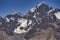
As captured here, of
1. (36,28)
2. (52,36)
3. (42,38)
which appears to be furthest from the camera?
(36,28)

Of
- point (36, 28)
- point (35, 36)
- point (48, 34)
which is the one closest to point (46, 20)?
point (36, 28)

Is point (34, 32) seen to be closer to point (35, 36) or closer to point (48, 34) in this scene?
point (35, 36)

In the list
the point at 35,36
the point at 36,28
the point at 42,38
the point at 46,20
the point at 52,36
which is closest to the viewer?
the point at 52,36

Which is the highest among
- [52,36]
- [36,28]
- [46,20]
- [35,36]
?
[46,20]

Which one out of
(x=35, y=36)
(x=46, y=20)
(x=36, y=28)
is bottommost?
(x=35, y=36)

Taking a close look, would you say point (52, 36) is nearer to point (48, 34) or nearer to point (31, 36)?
point (48, 34)

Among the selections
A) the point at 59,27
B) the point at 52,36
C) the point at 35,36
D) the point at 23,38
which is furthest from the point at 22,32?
the point at 52,36

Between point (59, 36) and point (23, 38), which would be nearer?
point (59, 36)

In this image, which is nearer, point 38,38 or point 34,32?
point 38,38

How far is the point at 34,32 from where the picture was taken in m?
168

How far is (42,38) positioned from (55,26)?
24.9 m

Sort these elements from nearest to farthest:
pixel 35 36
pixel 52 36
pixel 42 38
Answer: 1. pixel 52 36
2. pixel 42 38
3. pixel 35 36

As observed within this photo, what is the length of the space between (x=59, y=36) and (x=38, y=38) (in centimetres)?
1718

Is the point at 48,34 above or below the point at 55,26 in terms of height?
below
